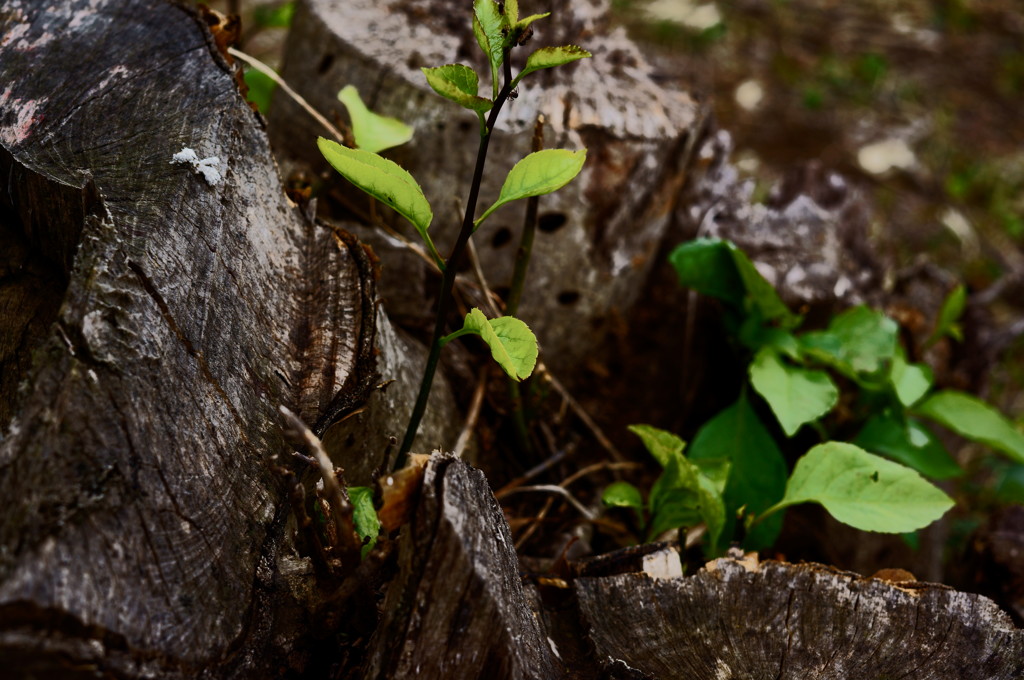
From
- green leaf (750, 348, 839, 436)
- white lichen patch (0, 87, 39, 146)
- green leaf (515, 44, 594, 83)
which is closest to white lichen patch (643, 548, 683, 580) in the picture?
green leaf (750, 348, 839, 436)

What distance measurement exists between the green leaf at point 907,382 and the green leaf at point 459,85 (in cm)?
132

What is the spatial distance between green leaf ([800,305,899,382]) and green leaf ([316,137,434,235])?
3.78 feet

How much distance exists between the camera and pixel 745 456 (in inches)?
72.8

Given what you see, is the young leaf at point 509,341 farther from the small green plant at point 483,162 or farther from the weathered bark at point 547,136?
the weathered bark at point 547,136

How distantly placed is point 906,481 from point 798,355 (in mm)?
458

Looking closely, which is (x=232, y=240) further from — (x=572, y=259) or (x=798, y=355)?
(x=798, y=355)

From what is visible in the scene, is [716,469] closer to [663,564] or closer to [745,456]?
[745,456]

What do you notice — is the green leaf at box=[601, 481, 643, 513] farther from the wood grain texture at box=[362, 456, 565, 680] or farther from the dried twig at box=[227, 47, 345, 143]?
the dried twig at box=[227, 47, 345, 143]

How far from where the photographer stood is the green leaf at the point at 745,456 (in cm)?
181

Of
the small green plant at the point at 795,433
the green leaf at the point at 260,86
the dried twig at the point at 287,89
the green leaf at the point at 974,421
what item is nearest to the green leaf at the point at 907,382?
the small green plant at the point at 795,433

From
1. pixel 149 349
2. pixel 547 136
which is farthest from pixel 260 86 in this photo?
pixel 149 349

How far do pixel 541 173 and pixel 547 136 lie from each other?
758mm

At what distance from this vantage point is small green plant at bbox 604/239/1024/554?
1501 mm

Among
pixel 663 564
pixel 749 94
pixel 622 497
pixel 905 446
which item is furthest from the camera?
pixel 749 94
